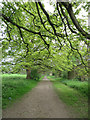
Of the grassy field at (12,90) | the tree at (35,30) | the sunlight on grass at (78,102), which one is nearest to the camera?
the sunlight on grass at (78,102)

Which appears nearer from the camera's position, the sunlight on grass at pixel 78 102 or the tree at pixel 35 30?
the sunlight on grass at pixel 78 102

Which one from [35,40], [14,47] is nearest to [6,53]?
[14,47]

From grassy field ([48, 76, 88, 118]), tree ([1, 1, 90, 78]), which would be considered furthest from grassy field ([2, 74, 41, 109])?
grassy field ([48, 76, 88, 118])

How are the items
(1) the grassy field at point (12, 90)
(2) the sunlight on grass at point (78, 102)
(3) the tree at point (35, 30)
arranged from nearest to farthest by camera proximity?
(2) the sunlight on grass at point (78, 102)
(3) the tree at point (35, 30)
(1) the grassy field at point (12, 90)

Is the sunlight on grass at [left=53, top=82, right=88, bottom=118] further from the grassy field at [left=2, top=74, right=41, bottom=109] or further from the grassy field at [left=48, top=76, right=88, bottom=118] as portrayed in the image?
the grassy field at [left=2, top=74, right=41, bottom=109]

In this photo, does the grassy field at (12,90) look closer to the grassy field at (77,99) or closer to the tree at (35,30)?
the tree at (35,30)

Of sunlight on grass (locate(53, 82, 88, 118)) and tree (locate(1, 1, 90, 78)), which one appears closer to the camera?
sunlight on grass (locate(53, 82, 88, 118))

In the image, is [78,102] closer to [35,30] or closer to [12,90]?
[12,90]

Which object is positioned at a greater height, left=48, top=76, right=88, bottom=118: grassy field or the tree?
the tree

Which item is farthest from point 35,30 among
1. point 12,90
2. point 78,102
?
point 78,102

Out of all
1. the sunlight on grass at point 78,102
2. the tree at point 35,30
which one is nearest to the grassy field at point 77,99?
the sunlight on grass at point 78,102

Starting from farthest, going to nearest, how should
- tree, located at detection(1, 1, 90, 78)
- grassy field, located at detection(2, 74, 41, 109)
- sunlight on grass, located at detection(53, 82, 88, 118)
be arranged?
grassy field, located at detection(2, 74, 41, 109), tree, located at detection(1, 1, 90, 78), sunlight on grass, located at detection(53, 82, 88, 118)

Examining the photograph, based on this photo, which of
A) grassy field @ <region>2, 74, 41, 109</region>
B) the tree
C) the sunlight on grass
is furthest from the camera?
grassy field @ <region>2, 74, 41, 109</region>

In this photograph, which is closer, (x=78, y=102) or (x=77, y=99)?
(x=78, y=102)
